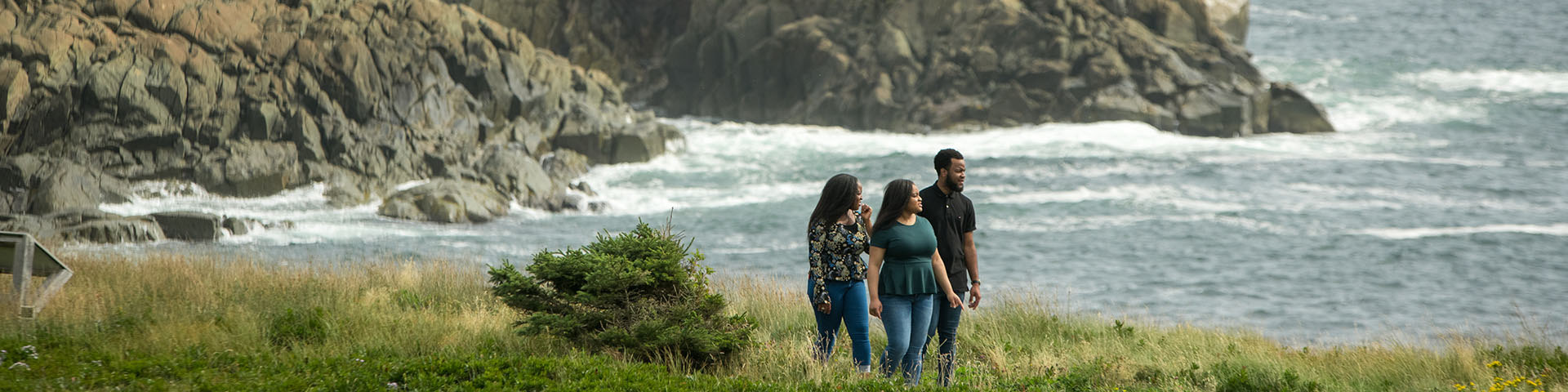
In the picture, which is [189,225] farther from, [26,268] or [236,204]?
[26,268]

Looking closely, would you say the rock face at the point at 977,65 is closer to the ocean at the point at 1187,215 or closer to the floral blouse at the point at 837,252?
the ocean at the point at 1187,215

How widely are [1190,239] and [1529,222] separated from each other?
10.1m

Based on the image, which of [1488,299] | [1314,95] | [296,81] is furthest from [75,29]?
[1314,95]

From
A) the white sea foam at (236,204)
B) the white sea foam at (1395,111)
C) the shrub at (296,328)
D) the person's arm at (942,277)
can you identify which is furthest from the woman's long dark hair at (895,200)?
the white sea foam at (1395,111)

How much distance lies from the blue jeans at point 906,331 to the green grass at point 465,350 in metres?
0.34

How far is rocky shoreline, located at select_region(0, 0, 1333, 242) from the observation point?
28609 mm

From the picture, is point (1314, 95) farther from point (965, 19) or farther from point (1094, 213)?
point (1094, 213)

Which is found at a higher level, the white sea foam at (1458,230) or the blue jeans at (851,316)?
the white sea foam at (1458,230)

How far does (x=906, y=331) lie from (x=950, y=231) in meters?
0.81

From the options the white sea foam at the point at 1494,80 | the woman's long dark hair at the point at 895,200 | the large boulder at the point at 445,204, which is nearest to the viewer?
the woman's long dark hair at the point at 895,200

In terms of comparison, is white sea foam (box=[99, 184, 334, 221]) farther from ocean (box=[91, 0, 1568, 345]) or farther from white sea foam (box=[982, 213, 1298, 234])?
white sea foam (box=[982, 213, 1298, 234])

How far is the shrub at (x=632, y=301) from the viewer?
320 inches

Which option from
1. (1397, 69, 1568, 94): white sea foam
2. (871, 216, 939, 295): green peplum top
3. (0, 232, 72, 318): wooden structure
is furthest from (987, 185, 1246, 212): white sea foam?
(1397, 69, 1568, 94): white sea foam

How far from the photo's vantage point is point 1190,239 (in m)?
28.7
